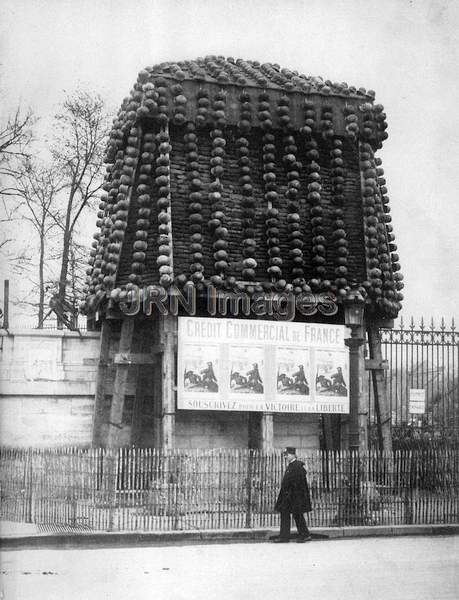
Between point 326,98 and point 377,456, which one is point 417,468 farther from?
point 326,98

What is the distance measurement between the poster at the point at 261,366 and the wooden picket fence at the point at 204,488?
4.53 ft

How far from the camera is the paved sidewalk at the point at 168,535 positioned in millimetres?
17150

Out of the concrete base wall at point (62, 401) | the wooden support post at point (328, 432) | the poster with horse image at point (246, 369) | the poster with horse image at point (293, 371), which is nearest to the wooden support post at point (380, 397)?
the wooden support post at point (328, 432)

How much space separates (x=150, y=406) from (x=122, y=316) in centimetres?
221

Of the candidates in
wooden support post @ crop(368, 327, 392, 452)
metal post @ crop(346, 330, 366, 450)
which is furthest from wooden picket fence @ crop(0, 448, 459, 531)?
wooden support post @ crop(368, 327, 392, 452)

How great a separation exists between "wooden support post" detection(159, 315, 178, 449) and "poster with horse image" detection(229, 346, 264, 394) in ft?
3.93

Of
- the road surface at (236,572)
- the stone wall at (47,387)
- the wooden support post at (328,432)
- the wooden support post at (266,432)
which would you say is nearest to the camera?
the road surface at (236,572)

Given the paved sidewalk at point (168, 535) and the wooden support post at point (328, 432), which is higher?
the wooden support post at point (328, 432)

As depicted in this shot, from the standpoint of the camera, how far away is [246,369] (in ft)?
71.0

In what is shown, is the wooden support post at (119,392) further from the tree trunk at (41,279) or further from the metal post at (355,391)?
the tree trunk at (41,279)

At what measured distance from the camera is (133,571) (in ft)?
47.0

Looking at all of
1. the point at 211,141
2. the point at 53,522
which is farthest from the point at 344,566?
the point at 211,141

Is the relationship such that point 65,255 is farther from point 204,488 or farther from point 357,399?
point 204,488

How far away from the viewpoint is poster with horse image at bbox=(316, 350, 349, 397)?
73.4 feet
